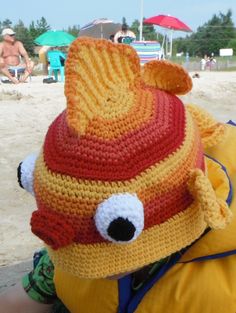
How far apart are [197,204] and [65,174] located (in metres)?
0.25

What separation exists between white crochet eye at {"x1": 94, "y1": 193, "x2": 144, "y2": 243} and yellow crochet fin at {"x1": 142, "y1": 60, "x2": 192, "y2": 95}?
0.27 meters

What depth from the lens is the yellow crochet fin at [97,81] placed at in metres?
0.85

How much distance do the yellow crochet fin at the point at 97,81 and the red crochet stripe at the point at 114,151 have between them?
4 centimetres

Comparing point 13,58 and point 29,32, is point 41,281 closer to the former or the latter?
point 13,58

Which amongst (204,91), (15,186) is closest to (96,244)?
(15,186)

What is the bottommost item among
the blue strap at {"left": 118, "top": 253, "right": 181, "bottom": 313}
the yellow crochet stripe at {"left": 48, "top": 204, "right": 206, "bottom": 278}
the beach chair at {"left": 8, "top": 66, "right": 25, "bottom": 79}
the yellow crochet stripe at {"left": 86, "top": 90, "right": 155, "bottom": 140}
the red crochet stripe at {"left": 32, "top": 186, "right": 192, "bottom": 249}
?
Result: the beach chair at {"left": 8, "top": 66, "right": 25, "bottom": 79}

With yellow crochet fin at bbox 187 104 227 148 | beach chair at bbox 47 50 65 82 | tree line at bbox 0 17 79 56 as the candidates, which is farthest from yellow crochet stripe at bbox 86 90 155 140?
tree line at bbox 0 17 79 56

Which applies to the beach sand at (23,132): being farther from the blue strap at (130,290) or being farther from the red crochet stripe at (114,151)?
the red crochet stripe at (114,151)

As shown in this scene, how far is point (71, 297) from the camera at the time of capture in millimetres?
1315

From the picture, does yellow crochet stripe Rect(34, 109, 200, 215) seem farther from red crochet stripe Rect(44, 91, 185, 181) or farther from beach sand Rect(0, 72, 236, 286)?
beach sand Rect(0, 72, 236, 286)

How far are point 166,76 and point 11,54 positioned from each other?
23.6 feet

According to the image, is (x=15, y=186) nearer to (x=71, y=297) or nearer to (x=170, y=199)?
(x=71, y=297)

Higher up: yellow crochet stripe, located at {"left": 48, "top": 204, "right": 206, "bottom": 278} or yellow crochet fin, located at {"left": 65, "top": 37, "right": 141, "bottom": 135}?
yellow crochet fin, located at {"left": 65, "top": 37, "right": 141, "bottom": 135}

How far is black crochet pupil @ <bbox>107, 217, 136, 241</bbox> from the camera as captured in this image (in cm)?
82
